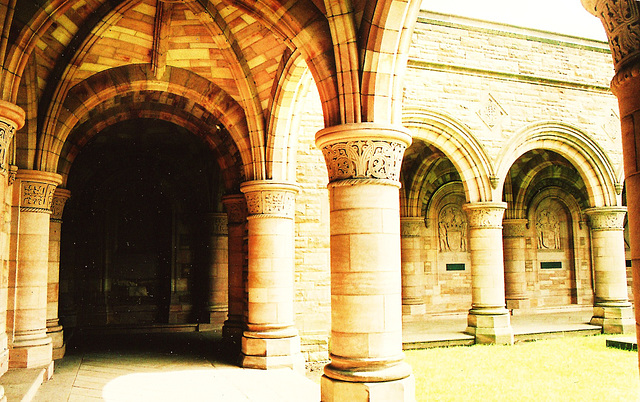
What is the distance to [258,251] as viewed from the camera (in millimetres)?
8078

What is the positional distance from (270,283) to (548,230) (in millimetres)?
12822

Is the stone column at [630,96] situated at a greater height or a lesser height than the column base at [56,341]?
greater

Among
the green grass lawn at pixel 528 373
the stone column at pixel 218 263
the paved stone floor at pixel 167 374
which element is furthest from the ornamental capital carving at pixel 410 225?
the green grass lawn at pixel 528 373

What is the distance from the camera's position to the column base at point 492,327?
35.6 feet

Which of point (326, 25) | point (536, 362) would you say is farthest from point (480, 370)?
point (326, 25)

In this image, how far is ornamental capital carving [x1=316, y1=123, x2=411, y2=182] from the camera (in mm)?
4562

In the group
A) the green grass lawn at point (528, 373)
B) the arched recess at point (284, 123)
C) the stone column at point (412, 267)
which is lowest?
the green grass lawn at point (528, 373)

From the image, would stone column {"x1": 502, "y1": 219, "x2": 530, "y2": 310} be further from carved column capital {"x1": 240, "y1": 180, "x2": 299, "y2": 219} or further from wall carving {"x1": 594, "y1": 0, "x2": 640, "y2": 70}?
wall carving {"x1": 594, "y1": 0, "x2": 640, "y2": 70}

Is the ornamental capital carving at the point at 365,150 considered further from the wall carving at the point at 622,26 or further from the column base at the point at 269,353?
the column base at the point at 269,353

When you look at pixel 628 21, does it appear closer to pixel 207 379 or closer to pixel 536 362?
pixel 207 379

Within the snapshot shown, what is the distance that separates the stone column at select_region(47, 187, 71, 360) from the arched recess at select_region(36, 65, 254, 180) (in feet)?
5.93

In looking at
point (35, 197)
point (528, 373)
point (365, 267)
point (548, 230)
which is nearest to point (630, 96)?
point (365, 267)

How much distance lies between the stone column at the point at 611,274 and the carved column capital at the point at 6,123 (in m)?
12.1

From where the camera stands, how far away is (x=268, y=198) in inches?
322
